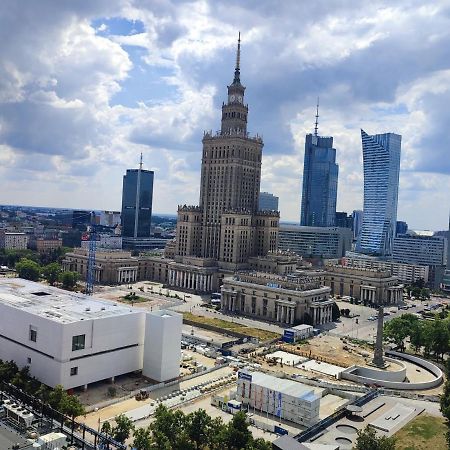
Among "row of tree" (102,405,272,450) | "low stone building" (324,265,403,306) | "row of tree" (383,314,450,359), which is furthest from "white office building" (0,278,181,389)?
"low stone building" (324,265,403,306)

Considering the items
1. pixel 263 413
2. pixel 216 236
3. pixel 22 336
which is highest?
pixel 216 236

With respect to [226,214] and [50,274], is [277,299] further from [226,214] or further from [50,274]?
[50,274]

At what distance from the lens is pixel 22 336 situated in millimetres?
78625

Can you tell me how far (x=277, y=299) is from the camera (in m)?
130

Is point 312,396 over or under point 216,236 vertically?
under

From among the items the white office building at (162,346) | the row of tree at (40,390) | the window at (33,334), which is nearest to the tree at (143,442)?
the row of tree at (40,390)

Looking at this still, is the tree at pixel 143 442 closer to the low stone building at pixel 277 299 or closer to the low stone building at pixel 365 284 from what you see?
the low stone building at pixel 277 299

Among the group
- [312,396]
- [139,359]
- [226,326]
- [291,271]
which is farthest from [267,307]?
[312,396]

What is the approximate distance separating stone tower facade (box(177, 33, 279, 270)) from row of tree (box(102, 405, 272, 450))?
106 m

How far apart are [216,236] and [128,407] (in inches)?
4133

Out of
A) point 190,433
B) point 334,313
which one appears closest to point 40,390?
point 190,433

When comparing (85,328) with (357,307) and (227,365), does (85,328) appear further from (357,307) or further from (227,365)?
(357,307)

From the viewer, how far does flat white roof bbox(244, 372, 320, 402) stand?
6969 cm

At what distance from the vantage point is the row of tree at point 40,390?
61.5m
